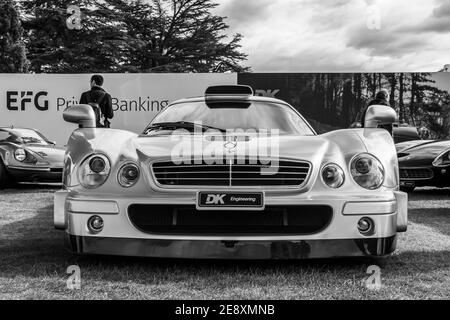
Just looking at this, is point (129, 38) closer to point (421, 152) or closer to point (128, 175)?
point (421, 152)

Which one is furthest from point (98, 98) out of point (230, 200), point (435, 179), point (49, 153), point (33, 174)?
point (230, 200)

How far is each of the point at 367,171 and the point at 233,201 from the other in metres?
0.84

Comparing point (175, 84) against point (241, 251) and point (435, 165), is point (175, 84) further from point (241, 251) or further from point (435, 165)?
point (241, 251)

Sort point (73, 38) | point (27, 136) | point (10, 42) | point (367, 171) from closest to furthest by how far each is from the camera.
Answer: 1. point (367, 171)
2. point (27, 136)
3. point (10, 42)
4. point (73, 38)

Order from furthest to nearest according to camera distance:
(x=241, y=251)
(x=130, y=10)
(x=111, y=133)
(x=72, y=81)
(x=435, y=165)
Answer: (x=130, y=10)
(x=72, y=81)
(x=435, y=165)
(x=111, y=133)
(x=241, y=251)

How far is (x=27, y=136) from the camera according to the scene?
1003 cm

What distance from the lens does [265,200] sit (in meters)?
3.22

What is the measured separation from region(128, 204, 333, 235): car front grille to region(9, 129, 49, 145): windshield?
7.12 m

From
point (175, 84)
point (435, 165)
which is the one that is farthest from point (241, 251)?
point (175, 84)

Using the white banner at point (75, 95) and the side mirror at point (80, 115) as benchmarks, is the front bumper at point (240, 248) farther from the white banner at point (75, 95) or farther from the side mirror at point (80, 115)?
the white banner at point (75, 95)

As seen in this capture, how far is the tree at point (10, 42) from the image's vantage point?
2388 centimetres

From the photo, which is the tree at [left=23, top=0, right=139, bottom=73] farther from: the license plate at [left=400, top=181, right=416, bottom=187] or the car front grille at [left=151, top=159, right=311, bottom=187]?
the car front grille at [left=151, top=159, right=311, bottom=187]

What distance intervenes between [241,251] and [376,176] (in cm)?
93
